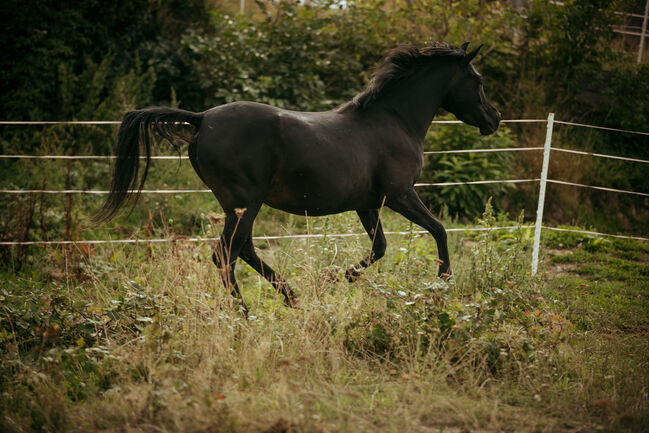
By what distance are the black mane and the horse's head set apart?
191mm

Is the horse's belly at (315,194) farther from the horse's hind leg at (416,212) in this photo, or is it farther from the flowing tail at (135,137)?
the flowing tail at (135,137)

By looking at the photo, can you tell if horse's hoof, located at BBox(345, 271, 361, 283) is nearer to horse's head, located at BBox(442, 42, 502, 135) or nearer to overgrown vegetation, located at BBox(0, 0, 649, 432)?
overgrown vegetation, located at BBox(0, 0, 649, 432)

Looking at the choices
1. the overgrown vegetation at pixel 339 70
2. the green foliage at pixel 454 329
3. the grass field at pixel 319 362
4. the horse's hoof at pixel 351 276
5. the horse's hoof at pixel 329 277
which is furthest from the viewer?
the overgrown vegetation at pixel 339 70

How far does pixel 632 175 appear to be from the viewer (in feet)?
31.1

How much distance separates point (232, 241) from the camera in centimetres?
467

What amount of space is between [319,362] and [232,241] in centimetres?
135

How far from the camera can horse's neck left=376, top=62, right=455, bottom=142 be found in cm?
516

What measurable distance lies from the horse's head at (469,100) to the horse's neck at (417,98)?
9 cm

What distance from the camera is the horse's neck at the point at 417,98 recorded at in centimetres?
516

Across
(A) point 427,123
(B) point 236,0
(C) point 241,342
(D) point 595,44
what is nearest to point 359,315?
(C) point 241,342

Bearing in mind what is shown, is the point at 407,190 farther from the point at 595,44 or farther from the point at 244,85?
the point at 595,44

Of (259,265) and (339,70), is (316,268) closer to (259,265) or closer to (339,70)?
(259,265)

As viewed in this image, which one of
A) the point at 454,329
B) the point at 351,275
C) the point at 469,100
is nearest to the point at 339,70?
the point at 469,100

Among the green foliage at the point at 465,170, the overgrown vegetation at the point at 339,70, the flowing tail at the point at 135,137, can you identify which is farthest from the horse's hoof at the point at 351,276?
the overgrown vegetation at the point at 339,70
